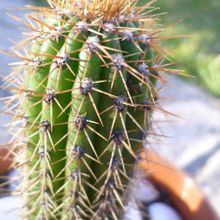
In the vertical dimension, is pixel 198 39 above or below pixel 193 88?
above

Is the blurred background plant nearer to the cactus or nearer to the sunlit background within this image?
the sunlit background

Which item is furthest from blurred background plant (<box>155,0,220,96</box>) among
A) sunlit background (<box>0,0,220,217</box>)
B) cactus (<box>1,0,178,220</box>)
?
cactus (<box>1,0,178,220</box>)

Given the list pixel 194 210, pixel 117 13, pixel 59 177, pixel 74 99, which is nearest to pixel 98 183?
pixel 59 177

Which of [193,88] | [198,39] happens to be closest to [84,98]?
[193,88]

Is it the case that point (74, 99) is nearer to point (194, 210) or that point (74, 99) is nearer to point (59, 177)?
point (59, 177)

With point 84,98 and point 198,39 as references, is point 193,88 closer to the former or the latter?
point 198,39

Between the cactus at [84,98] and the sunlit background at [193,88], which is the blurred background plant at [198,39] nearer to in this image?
the sunlit background at [193,88]
